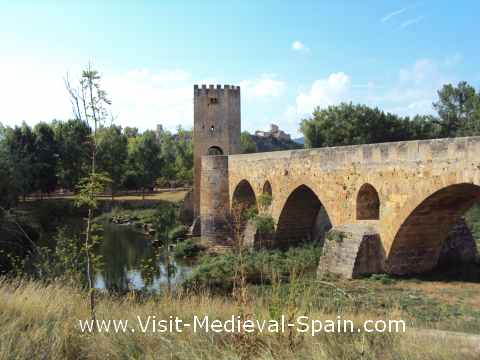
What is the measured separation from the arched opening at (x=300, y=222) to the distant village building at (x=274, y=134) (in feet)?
200

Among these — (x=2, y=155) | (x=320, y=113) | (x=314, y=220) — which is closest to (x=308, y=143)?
(x=320, y=113)

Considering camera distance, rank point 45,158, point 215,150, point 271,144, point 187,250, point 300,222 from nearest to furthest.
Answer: point 300,222 → point 187,250 → point 215,150 → point 45,158 → point 271,144

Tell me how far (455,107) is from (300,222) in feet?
69.6

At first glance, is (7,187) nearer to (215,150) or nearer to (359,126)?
(215,150)

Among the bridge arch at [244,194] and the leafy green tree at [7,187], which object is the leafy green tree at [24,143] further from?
the bridge arch at [244,194]

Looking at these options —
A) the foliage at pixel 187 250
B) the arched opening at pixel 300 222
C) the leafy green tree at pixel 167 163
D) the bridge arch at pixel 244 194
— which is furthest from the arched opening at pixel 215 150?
the leafy green tree at pixel 167 163

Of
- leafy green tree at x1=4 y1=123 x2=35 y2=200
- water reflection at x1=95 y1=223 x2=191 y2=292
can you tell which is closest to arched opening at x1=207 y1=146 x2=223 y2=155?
water reflection at x1=95 y1=223 x2=191 y2=292

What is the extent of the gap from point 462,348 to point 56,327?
3.19 meters

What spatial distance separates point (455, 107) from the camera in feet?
110

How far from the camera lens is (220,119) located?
25.0 metres

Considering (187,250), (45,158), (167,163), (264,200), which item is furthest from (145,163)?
(264,200)

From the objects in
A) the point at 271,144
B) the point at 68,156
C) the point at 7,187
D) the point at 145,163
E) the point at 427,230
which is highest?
the point at 271,144

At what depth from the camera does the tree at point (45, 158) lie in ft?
109

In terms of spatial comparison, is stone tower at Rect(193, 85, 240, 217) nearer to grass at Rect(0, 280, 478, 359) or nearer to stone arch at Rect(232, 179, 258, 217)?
stone arch at Rect(232, 179, 258, 217)
